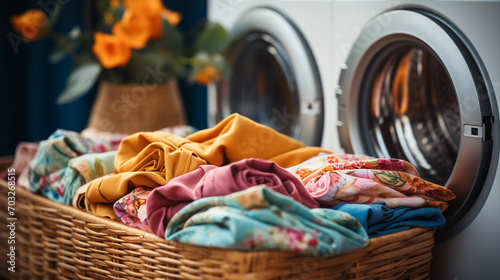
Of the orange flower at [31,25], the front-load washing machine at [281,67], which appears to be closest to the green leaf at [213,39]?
the front-load washing machine at [281,67]

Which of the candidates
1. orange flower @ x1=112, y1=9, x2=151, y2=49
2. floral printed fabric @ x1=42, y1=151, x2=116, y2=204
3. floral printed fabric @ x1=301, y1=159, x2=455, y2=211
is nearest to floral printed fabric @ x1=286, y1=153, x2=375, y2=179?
floral printed fabric @ x1=301, y1=159, x2=455, y2=211

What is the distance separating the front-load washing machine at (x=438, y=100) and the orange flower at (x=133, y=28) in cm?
62

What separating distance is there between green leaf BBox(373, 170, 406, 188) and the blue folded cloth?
0.03 metres

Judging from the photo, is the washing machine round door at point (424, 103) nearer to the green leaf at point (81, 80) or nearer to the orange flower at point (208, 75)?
the orange flower at point (208, 75)

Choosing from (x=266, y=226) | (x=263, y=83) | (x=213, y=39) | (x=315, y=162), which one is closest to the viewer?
(x=266, y=226)

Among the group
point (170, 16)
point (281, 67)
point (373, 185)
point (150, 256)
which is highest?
point (170, 16)

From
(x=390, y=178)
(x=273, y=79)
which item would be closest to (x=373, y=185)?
(x=390, y=178)

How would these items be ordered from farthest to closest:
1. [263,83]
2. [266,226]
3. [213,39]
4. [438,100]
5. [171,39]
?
[171,39]
[213,39]
[263,83]
[438,100]
[266,226]

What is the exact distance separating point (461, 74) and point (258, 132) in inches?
12.6

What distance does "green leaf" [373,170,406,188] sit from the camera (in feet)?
2.43

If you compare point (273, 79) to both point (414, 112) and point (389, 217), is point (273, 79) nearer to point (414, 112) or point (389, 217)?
point (414, 112)

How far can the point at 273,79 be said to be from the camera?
4.38 ft

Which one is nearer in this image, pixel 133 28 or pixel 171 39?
pixel 133 28

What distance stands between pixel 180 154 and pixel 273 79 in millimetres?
597
